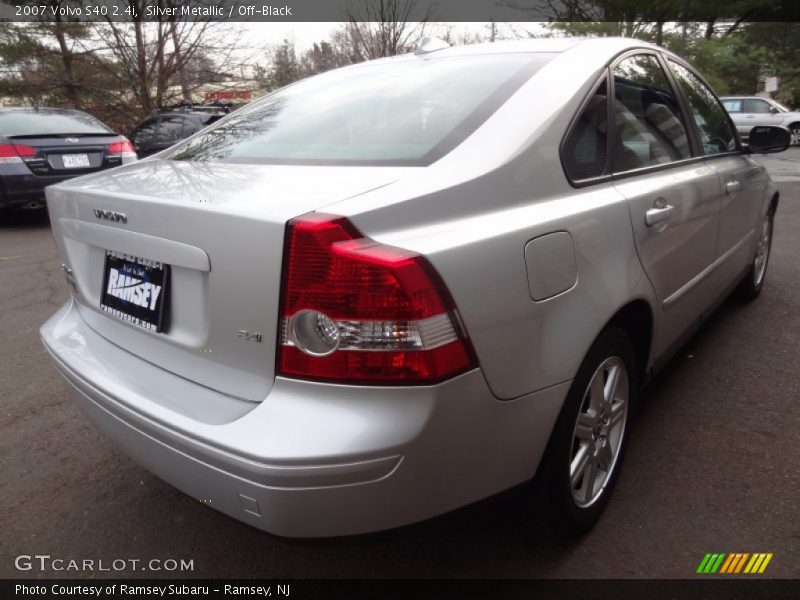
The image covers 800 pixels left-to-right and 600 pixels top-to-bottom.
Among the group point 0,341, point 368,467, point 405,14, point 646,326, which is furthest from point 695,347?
point 405,14

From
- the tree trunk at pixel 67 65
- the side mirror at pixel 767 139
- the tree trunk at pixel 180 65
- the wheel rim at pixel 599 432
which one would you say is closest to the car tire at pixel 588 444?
the wheel rim at pixel 599 432

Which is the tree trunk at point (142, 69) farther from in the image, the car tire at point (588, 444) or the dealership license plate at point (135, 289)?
the car tire at point (588, 444)

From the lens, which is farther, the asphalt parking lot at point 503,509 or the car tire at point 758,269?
the car tire at point 758,269

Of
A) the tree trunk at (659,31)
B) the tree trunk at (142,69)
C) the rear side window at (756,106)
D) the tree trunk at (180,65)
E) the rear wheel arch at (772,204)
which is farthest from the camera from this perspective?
the tree trunk at (659,31)

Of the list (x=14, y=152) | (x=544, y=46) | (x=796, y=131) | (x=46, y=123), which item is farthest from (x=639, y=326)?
(x=796, y=131)

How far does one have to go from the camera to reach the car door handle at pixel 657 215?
204 cm

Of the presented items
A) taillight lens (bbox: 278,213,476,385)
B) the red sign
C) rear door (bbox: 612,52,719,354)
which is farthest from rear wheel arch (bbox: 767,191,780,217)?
the red sign

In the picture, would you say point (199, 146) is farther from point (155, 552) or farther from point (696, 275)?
point (696, 275)

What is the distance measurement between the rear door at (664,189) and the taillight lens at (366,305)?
0.99m

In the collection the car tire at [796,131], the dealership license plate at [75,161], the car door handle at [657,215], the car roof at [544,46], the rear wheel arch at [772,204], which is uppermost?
the car roof at [544,46]

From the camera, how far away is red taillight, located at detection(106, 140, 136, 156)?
7562 millimetres

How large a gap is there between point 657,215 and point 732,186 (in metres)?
1.14

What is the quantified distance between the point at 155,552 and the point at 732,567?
70.9 inches

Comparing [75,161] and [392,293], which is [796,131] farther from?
[392,293]
